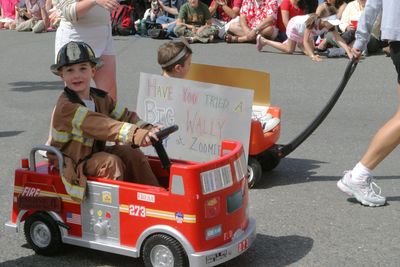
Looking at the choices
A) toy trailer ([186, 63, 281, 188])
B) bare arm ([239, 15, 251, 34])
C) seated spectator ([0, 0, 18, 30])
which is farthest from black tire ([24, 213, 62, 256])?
seated spectator ([0, 0, 18, 30])

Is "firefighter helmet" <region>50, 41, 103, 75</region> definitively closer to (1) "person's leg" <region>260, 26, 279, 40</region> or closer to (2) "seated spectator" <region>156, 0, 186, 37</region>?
(1) "person's leg" <region>260, 26, 279, 40</region>

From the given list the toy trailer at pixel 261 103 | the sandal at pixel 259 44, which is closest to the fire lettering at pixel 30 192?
the toy trailer at pixel 261 103

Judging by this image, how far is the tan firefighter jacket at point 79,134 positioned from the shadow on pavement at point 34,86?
5.89 metres

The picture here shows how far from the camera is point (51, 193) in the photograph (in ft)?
15.1

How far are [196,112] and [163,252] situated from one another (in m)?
1.70

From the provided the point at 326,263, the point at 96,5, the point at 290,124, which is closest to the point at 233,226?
the point at 326,263

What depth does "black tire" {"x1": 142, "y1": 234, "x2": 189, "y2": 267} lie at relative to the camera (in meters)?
4.18

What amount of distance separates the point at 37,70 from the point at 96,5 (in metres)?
6.45

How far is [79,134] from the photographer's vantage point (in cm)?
458

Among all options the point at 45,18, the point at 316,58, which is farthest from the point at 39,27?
the point at 316,58

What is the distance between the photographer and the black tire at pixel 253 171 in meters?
5.91

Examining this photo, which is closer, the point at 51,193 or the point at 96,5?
the point at 51,193

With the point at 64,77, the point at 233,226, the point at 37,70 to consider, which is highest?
the point at 64,77

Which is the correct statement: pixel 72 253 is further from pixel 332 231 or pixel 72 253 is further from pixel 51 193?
pixel 332 231
